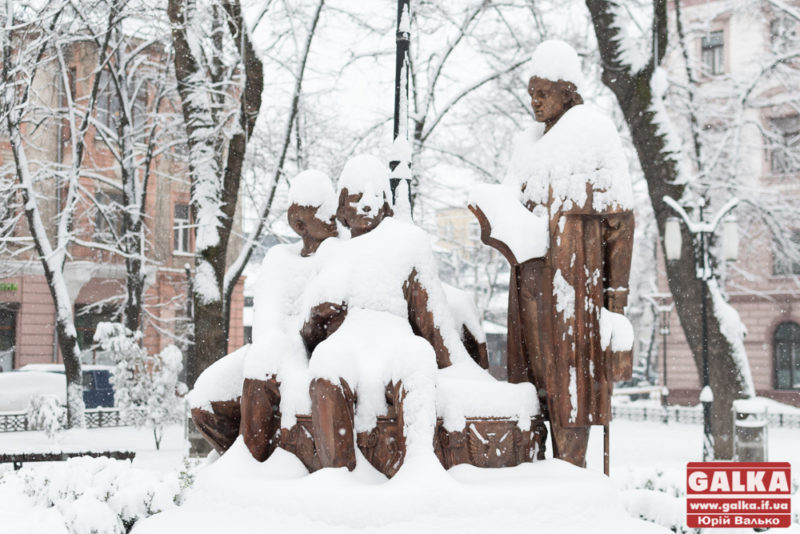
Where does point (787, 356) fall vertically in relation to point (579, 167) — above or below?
below

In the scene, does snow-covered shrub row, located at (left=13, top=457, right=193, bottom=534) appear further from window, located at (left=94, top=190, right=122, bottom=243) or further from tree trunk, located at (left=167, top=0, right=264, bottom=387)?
window, located at (left=94, top=190, right=122, bottom=243)

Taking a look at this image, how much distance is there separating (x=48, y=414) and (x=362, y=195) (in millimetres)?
14493

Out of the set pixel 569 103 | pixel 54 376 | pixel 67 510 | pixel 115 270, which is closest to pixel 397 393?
pixel 569 103

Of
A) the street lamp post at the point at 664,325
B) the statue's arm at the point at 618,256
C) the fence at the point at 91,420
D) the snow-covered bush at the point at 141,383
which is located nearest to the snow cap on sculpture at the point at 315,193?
the statue's arm at the point at 618,256

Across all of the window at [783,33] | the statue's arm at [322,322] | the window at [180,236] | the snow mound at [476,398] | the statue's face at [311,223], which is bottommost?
the snow mound at [476,398]

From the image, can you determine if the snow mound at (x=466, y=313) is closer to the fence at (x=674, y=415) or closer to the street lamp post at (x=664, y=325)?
the fence at (x=674, y=415)

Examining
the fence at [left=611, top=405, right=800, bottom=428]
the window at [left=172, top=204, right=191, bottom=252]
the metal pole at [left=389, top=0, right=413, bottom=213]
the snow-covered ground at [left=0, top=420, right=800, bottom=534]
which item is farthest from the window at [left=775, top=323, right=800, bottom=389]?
the snow-covered ground at [left=0, top=420, right=800, bottom=534]

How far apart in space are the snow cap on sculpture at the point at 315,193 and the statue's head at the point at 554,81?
45.9 inches

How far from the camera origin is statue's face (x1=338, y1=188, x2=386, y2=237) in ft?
14.8

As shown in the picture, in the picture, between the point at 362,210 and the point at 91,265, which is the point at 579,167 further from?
the point at 91,265

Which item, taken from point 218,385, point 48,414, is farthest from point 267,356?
point 48,414

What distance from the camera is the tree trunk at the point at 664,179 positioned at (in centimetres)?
1302

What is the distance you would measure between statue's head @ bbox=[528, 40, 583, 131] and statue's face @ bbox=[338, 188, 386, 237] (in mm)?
958

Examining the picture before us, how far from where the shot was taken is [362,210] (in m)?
4.51
